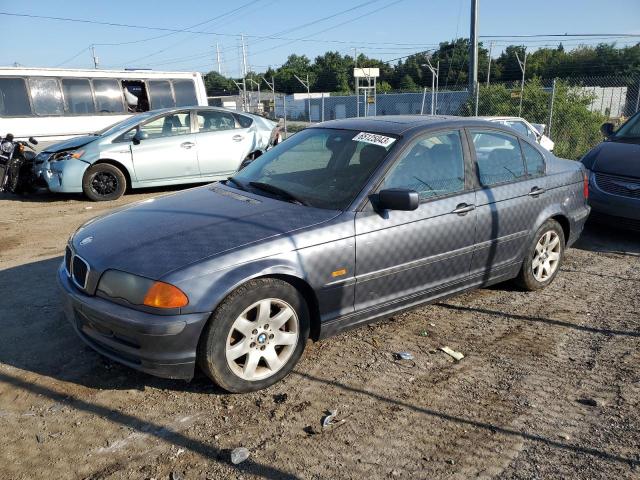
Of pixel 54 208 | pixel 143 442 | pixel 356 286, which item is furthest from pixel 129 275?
pixel 54 208

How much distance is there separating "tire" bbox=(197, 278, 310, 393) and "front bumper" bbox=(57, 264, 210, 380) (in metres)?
0.10

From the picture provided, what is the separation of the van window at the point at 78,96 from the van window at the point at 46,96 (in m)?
0.16

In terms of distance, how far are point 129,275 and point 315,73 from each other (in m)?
82.2

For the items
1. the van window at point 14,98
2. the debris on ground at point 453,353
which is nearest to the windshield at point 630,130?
the debris on ground at point 453,353

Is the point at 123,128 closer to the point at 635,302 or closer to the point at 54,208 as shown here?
the point at 54,208

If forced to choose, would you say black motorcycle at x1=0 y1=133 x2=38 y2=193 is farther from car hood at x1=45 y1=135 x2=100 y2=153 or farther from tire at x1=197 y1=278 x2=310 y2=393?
tire at x1=197 y1=278 x2=310 y2=393

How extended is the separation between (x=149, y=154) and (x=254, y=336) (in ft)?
22.3

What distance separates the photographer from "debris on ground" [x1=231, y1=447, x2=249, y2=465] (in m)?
2.64

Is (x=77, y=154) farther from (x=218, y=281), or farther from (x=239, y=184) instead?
(x=218, y=281)

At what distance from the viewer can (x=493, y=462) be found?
105 inches

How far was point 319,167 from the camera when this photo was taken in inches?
165

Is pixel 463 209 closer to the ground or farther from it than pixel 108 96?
closer to the ground

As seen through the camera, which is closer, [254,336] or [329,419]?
[329,419]

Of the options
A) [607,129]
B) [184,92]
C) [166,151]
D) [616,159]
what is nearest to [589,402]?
[616,159]
